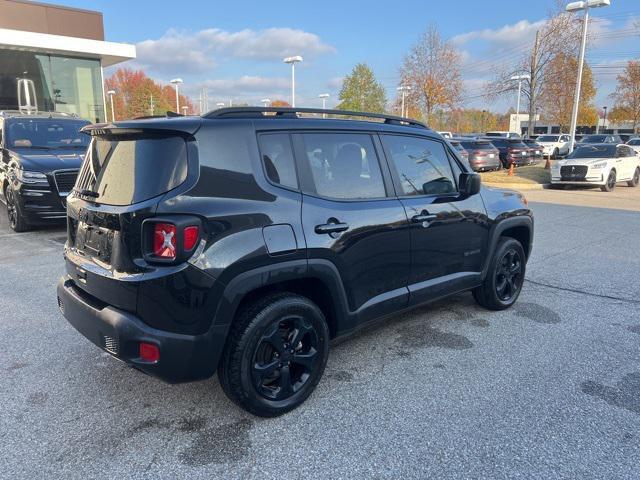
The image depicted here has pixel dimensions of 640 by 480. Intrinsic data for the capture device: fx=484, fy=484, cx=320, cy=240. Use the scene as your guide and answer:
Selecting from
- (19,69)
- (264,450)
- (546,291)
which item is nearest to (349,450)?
(264,450)

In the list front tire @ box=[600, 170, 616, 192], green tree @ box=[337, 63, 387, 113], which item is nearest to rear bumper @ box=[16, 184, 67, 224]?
front tire @ box=[600, 170, 616, 192]

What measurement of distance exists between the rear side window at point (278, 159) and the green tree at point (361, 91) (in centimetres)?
4395

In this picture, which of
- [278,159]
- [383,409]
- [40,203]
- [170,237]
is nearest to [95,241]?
[170,237]

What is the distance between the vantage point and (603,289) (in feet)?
18.2

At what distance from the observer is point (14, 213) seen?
844cm

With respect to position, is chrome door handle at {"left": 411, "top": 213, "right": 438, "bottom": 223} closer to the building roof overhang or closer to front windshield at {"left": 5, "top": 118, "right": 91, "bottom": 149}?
front windshield at {"left": 5, "top": 118, "right": 91, "bottom": 149}

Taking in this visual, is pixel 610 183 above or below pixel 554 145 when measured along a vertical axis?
below

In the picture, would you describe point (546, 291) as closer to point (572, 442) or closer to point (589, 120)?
point (572, 442)

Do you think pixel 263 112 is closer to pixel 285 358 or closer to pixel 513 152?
pixel 285 358

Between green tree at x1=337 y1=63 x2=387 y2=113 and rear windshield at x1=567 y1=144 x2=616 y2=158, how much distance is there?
97.2 feet

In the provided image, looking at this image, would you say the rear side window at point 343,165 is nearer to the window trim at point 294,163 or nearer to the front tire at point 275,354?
the window trim at point 294,163

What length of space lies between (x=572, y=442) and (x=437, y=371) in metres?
1.03

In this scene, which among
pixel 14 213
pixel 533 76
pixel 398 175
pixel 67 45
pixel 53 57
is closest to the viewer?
pixel 398 175

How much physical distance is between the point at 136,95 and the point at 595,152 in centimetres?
5515
